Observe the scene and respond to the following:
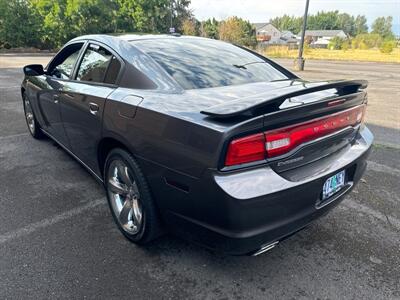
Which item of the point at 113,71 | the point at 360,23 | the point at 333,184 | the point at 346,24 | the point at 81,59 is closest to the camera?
the point at 333,184

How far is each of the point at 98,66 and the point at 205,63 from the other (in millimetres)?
979

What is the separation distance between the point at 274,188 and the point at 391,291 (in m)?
1.12

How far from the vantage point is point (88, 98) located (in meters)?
2.82

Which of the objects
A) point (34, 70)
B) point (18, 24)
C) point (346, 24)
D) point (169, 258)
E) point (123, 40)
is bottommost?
point (169, 258)

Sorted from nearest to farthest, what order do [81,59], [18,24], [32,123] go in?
[81,59]
[32,123]
[18,24]

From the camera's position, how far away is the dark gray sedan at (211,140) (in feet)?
5.84

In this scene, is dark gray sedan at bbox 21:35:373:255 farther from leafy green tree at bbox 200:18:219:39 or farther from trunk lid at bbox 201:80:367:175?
leafy green tree at bbox 200:18:219:39

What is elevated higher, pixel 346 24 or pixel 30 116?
pixel 346 24

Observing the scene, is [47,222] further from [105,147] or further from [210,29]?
[210,29]

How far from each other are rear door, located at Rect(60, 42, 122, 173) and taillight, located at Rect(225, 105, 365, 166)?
1.30m

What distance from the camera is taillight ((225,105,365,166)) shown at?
176cm

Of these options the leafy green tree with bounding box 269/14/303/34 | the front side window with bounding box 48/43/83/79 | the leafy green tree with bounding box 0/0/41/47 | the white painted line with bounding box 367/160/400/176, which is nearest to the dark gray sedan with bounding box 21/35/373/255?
the front side window with bounding box 48/43/83/79

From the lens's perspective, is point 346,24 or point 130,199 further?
point 346,24

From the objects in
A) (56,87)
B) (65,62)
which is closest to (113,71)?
(56,87)
